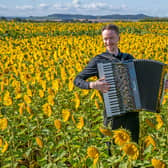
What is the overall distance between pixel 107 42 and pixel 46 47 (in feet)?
24.1

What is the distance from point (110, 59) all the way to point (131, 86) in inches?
13.9

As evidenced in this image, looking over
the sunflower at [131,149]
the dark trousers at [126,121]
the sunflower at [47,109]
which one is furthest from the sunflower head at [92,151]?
the sunflower at [47,109]

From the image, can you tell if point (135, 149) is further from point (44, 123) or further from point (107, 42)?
point (44, 123)

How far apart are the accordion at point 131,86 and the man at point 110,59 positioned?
10cm

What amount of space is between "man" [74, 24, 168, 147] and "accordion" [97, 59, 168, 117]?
0.34ft

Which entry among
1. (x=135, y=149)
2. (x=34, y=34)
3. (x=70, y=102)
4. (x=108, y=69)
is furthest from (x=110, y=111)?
(x=34, y=34)

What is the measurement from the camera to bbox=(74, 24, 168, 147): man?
2.86m

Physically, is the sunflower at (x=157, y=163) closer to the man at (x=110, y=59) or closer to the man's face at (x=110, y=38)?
the man at (x=110, y=59)

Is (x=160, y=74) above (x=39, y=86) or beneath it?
above

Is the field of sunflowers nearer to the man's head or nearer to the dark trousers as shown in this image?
the dark trousers

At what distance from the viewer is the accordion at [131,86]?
2.76 meters

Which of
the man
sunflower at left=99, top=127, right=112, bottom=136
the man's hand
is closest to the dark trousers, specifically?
the man

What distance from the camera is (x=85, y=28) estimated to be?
18.3 metres

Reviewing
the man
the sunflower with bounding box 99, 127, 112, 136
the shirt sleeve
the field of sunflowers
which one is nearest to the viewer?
the sunflower with bounding box 99, 127, 112, 136
